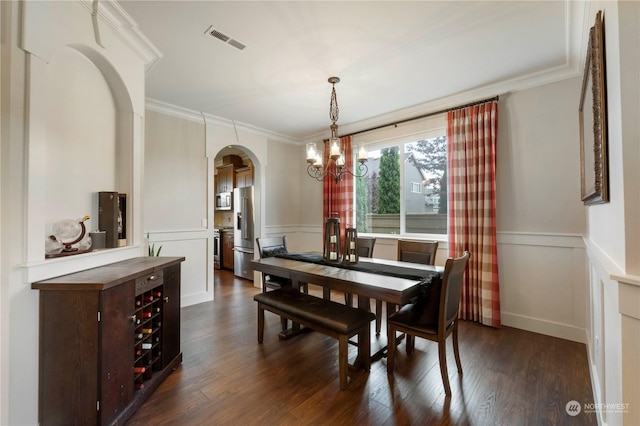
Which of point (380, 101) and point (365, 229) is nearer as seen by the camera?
point (380, 101)

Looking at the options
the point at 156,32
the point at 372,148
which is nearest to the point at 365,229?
the point at 372,148

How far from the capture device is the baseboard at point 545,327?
2.76 metres

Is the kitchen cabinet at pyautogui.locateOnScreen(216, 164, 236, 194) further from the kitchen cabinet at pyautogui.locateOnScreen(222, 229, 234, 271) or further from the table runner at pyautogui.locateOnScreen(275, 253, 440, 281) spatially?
the table runner at pyautogui.locateOnScreen(275, 253, 440, 281)

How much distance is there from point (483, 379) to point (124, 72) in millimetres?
3841

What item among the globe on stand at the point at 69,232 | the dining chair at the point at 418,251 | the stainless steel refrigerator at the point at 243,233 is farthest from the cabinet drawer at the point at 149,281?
the stainless steel refrigerator at the point at 243,233

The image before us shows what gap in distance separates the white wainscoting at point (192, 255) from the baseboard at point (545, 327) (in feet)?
12.9

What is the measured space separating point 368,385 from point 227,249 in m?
5.00

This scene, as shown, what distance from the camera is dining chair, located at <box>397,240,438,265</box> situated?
2.97 metres

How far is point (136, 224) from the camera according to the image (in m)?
2.44

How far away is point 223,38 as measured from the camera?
2.37 m

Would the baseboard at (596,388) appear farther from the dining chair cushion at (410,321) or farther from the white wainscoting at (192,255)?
the white wainscoting at (192,255)

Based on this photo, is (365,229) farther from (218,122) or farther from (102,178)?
(102,178)

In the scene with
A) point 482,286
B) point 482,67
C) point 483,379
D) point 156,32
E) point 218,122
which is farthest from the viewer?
point 218,122

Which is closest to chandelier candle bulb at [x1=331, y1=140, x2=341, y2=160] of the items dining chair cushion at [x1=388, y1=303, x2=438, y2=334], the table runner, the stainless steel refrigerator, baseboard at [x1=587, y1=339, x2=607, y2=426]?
the table runner
